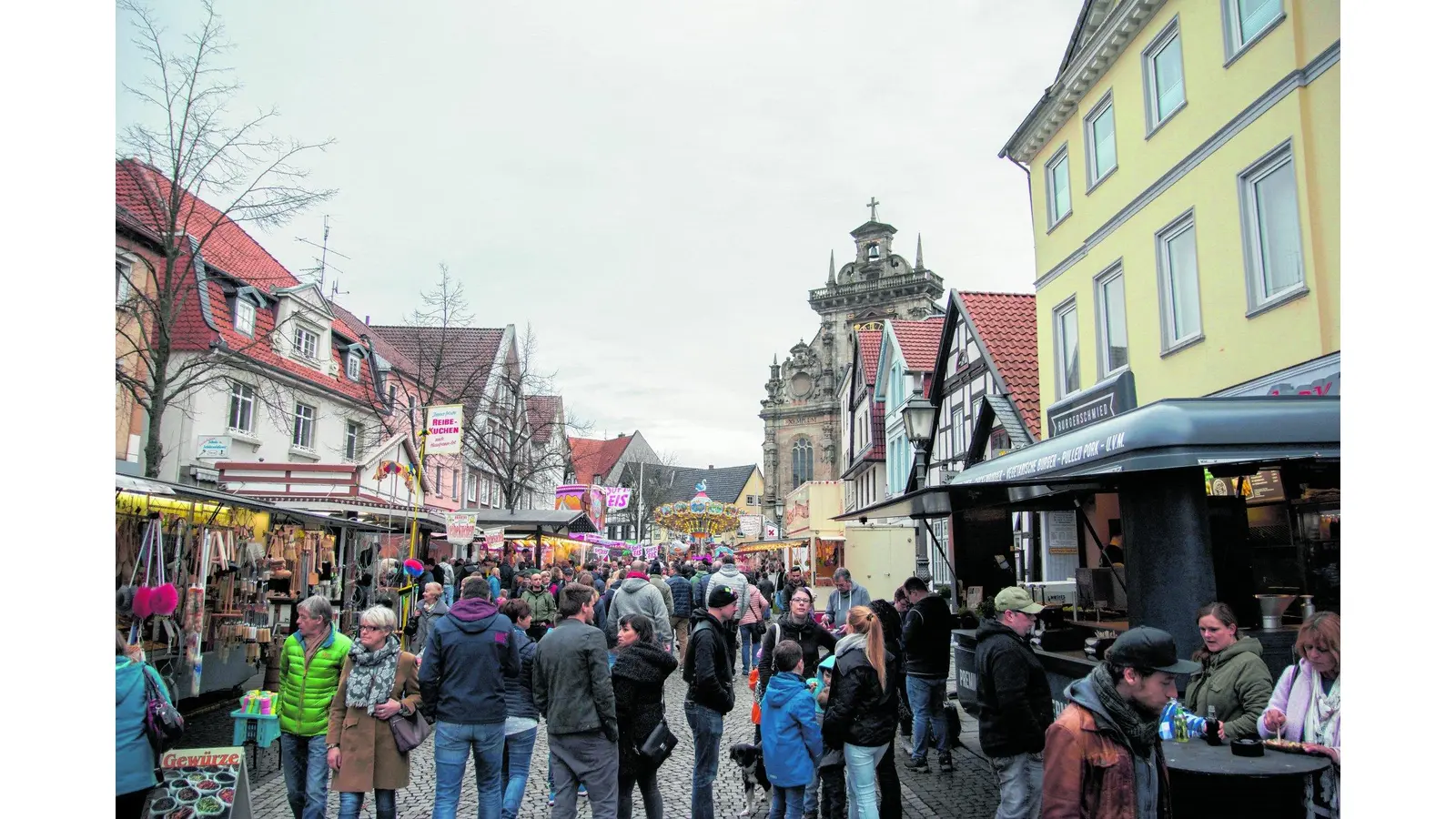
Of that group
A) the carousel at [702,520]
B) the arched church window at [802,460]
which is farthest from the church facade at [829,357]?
the carousel at [702,520]

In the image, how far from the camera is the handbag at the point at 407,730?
20.0ft

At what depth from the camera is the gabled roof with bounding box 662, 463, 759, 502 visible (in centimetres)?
10244

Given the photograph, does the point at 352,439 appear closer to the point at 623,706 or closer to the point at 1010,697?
the point at 623,706

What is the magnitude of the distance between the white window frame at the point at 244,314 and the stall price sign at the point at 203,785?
71.6 ft

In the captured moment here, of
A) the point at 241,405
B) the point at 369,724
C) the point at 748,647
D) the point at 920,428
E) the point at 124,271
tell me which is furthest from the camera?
the point at 241,405

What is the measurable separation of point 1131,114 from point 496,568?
14748 mm

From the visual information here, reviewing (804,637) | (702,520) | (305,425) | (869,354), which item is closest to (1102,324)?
(804,637)

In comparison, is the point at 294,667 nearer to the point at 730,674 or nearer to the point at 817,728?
the point at 730,674

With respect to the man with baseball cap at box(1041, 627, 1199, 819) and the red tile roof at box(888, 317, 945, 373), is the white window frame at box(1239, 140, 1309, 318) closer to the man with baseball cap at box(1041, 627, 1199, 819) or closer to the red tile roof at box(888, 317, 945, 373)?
the man with baseball cap at box(1041, 627, 1199, 819)

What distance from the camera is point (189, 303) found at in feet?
76.7

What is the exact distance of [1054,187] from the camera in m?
16.6

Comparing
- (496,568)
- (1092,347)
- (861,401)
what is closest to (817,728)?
(1092,347)

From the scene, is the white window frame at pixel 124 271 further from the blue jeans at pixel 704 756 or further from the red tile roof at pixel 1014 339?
the red tile roof at pixel 1014 339

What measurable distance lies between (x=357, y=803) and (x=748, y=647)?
10174mm
